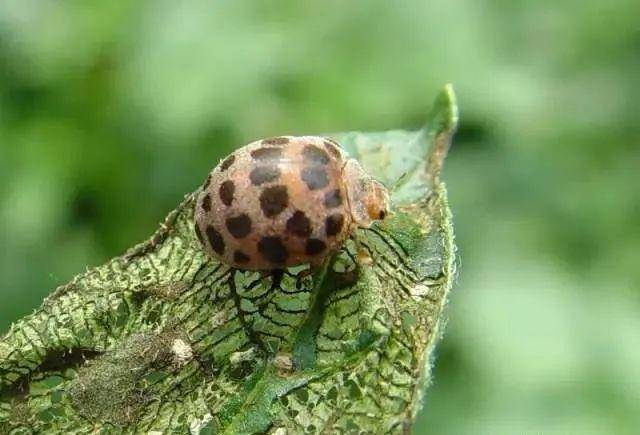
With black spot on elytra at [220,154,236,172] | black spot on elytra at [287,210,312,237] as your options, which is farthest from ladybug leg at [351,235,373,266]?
black spot on elytra at [220,154,236,172]

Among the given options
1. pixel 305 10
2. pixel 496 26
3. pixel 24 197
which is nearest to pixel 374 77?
pixel 305 10

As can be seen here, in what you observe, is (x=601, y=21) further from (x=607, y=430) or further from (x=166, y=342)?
(x=166, y=342)

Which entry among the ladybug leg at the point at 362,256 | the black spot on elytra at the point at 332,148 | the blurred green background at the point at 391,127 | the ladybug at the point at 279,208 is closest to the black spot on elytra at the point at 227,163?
the ladybug at the point at 279,208

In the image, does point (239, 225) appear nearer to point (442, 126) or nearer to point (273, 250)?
point (273, 250)

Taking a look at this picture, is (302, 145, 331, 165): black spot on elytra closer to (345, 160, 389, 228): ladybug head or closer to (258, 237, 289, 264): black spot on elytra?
(345, 160, 389, 228): ladybug head

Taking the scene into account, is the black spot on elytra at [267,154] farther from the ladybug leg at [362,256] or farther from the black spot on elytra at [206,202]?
the ladybug leg at [362,256]

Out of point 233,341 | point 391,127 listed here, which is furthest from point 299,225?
point 391,127
